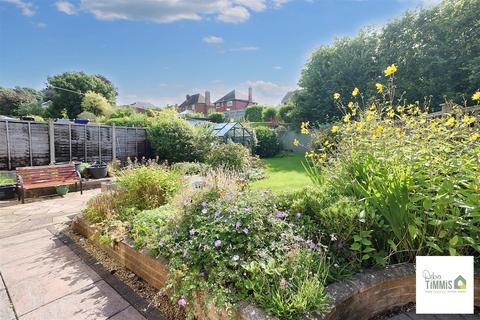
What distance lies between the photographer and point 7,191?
6.03m

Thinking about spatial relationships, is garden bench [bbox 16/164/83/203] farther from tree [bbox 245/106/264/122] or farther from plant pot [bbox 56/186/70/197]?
tree [bbox 245/106/264/122]

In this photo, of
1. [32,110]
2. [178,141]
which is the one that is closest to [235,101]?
[32,110]

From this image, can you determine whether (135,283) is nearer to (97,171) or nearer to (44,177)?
(44,177)

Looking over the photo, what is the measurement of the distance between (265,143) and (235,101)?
31.8 m

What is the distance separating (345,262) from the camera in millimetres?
2150

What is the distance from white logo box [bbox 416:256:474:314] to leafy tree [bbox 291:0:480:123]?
37.4 ft

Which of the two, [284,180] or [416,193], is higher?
[416,193]

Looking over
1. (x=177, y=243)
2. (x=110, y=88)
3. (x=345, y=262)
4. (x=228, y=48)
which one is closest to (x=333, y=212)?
(x=345, y=262)

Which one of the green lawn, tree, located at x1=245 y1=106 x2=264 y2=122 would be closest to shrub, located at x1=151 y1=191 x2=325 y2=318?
the green lawn

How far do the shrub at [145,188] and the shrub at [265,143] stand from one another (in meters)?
12.2

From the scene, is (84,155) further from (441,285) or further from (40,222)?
(441,285)

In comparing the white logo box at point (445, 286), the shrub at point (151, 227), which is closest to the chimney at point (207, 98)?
the shrub at point (151, 227)

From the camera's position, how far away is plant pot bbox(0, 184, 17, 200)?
597 cm

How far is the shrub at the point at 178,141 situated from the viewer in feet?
35.1
